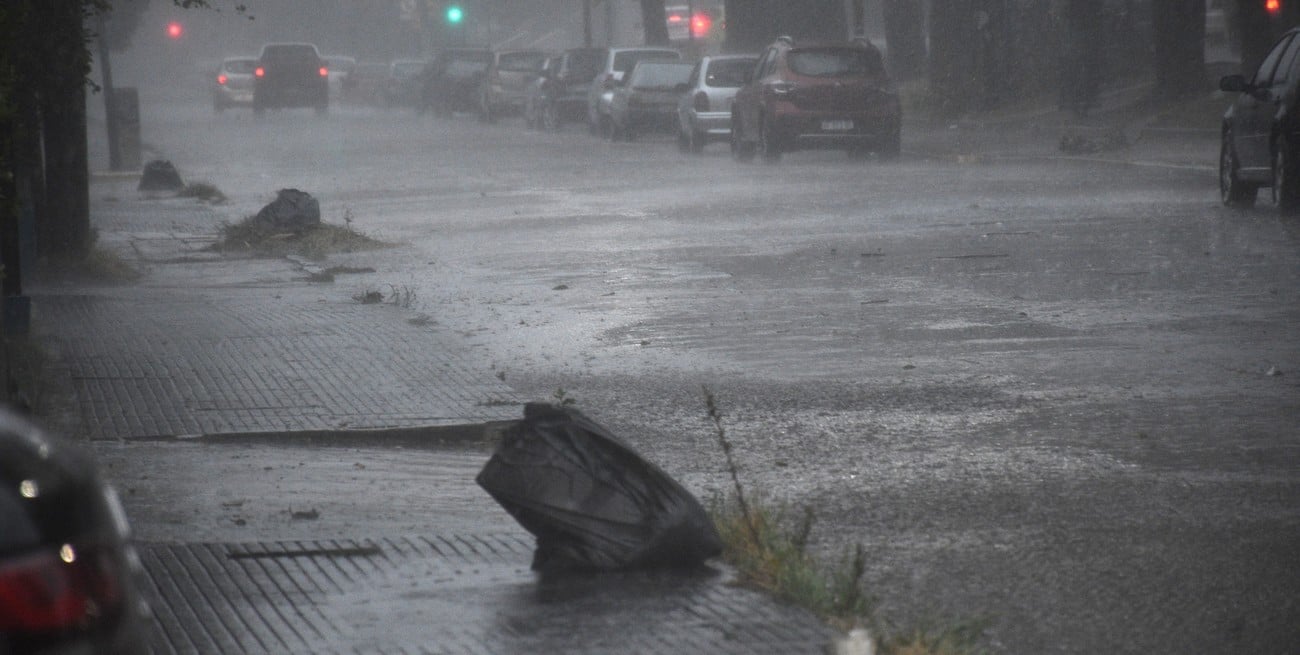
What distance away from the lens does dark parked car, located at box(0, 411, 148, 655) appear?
8.85ft

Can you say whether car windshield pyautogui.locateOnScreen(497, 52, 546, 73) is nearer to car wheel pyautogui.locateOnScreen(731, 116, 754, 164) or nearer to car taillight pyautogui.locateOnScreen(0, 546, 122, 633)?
car wheel pyautogui.locateOnScreen(731, 116, 754, 164)

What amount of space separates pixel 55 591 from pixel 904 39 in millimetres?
45102

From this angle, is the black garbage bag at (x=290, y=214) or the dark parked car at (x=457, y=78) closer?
the black garbage bag at (x=290, y=214)

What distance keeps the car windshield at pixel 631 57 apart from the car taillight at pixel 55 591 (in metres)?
40.3

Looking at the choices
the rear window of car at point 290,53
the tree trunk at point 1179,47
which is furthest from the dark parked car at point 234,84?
the tree trunk at point 1179,47

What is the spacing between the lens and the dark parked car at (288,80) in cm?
6234

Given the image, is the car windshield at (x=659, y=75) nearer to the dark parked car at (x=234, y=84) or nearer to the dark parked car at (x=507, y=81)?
the dark parked car at (x=507, y=81)

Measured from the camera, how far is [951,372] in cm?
973

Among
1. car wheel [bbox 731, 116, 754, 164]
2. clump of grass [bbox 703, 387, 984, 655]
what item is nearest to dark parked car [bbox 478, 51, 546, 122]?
car wheel [bbox 731, 116, 754, 164]

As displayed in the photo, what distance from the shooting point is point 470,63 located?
60844 millimetres

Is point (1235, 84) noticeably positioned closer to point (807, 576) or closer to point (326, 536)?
point (326, 536)

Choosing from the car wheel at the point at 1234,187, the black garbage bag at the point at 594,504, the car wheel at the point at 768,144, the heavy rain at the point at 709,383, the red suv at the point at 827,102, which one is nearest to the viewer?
the heavy rain at the point at 709,383

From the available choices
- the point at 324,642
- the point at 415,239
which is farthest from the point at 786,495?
the point at 415,239

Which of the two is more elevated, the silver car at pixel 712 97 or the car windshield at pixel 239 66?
the car windshield at pixel 239 66
